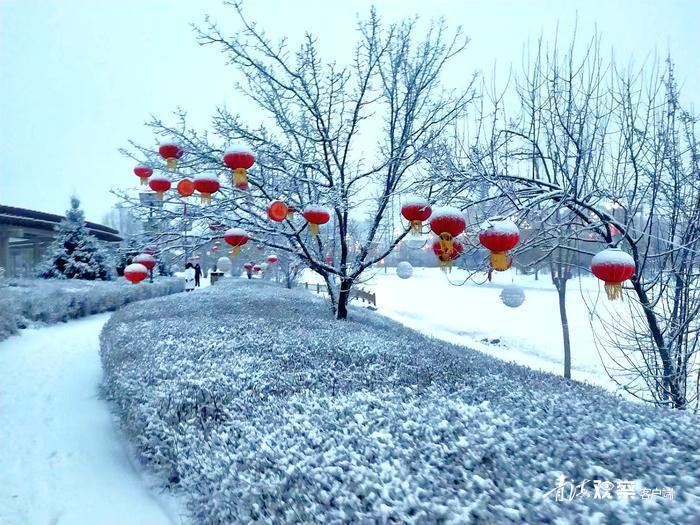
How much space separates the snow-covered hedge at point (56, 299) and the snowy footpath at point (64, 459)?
431 centimetres

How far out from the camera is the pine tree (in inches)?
652

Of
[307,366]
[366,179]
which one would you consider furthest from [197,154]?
[307,366]

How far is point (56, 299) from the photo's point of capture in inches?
472

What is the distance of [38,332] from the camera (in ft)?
34.2

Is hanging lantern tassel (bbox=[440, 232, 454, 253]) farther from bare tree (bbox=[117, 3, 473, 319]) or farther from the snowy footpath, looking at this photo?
bare tree (bbox=[117, 3, 473, 319])

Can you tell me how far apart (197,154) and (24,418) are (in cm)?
420

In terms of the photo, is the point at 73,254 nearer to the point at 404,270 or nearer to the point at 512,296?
the point at 404,270

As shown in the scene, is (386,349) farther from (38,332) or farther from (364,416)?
(38,332)

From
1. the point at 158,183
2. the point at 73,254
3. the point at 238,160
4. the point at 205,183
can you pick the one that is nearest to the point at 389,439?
the point at 238,160

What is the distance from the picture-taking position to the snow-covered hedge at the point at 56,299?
10.3 meters

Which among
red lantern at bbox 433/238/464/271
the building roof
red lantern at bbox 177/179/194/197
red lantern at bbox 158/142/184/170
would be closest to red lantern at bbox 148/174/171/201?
red lantern at bbox 158/142/184/170

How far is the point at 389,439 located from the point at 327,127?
598 cm

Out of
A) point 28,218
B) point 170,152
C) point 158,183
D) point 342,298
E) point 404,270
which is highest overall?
point 28,218

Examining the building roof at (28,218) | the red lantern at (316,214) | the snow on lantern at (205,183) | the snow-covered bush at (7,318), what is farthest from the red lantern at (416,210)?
the building roof at (28,218)
